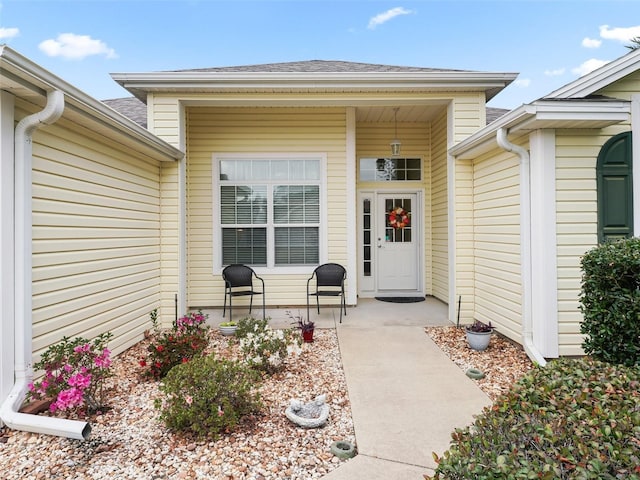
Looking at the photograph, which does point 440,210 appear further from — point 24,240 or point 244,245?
point 24,240

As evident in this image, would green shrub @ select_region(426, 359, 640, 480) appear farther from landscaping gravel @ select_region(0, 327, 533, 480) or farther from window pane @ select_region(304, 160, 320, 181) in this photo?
window pane @ select_region(304, 160, 320, 181)

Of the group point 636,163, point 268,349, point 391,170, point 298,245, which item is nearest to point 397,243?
point 391,170

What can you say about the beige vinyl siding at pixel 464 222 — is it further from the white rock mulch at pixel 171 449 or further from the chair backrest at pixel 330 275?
the white rock mulch at pixel 171 449

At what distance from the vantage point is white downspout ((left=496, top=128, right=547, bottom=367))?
3.59 metres

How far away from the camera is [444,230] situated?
5789 millimetres

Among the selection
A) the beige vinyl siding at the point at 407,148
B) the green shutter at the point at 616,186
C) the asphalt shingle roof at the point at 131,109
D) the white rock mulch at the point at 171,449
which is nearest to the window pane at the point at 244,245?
the beige vinyl siding at the point at 407,148

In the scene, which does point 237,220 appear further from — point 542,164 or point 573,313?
point 573,313

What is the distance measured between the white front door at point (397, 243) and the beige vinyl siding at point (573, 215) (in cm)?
313

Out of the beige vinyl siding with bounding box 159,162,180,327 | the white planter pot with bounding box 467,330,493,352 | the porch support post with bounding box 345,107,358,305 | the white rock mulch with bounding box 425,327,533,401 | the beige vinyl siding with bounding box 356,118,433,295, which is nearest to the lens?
the white rock mulch with bounding box 425,327,533,401

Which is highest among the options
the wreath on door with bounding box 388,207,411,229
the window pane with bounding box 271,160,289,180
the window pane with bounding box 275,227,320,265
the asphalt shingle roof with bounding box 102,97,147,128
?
the asphalt shingle roof with bounding box 102,97,147,128

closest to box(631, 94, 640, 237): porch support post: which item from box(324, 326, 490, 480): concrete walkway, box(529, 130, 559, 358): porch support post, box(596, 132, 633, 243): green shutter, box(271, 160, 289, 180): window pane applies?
box(596, 132, 633, 243): green shutter

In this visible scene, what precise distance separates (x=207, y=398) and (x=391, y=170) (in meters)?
5.25

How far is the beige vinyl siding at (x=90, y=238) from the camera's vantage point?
2771 millimetres

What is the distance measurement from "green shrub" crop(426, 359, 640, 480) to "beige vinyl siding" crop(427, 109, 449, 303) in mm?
4261
